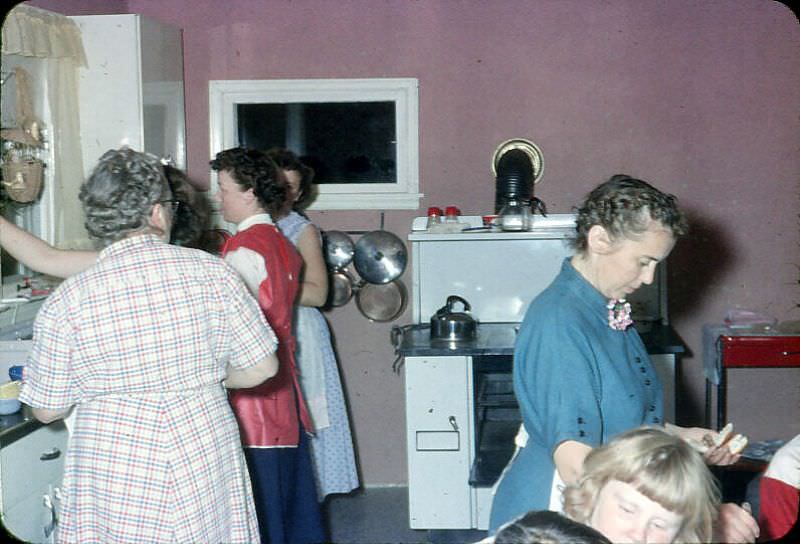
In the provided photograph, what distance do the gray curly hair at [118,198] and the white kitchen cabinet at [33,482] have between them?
2.76 feet

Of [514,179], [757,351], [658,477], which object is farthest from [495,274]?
[658,477]

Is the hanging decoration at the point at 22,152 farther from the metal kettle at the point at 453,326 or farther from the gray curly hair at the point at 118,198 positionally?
the metal kettle at the point at 453,326

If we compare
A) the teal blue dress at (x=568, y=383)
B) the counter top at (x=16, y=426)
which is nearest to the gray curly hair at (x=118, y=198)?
the counter top at (x=16, y=426)

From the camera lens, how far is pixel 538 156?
14.9 feet

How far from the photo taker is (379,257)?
459 centimetres

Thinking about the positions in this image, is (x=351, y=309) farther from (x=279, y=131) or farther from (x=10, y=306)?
(x=10, y=306)

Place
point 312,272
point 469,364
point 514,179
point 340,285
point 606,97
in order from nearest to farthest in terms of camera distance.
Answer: point 312,272, point 469,364, point 514,179, point 606,97, point 340,285

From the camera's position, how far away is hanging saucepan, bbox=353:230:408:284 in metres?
4.59

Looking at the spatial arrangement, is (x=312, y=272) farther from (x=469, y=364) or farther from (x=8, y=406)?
Result: (x=8, y=406)

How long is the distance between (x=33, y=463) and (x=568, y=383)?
66.5 inches

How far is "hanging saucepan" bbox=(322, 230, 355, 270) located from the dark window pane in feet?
0.91

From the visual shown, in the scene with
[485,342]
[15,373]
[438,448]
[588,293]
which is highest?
[588,293]

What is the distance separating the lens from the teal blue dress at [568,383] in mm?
1856

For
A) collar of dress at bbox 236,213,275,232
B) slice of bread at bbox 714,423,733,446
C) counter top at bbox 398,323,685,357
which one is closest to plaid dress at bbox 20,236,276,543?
collar of dress at bbox 236,213,275,232
